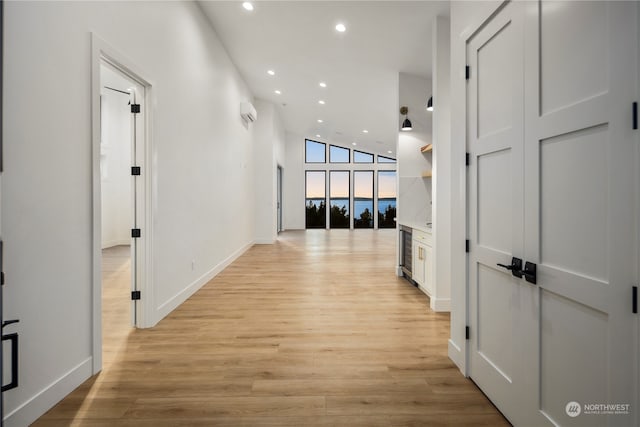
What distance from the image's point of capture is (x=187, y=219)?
415cm

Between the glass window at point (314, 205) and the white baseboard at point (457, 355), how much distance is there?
11.3 meters

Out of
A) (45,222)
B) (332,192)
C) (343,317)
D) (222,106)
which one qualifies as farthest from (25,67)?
(332,192)

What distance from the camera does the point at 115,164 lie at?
29.2 feet

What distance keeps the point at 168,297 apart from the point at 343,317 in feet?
6.21

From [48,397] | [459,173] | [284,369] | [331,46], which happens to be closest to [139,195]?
[48,397]

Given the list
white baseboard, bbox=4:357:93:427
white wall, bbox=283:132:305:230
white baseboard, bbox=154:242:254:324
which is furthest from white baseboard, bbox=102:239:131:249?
white baseboard, bbox=4:357:93:427

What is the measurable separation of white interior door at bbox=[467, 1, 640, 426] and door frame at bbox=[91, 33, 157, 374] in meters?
2.59

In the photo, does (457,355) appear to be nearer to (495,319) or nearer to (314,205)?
(495,319)

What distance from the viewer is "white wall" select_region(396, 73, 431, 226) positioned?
203 inches

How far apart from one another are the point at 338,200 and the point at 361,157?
212cm

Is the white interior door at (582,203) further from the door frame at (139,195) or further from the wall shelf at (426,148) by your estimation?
the wall shelf at (426,148)

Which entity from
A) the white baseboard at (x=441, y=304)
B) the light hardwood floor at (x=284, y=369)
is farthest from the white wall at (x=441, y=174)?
the light hardwood floor at (x=284, y=369)

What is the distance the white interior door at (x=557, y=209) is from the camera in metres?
1.18

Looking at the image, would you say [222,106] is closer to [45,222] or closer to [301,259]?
[301,259]
